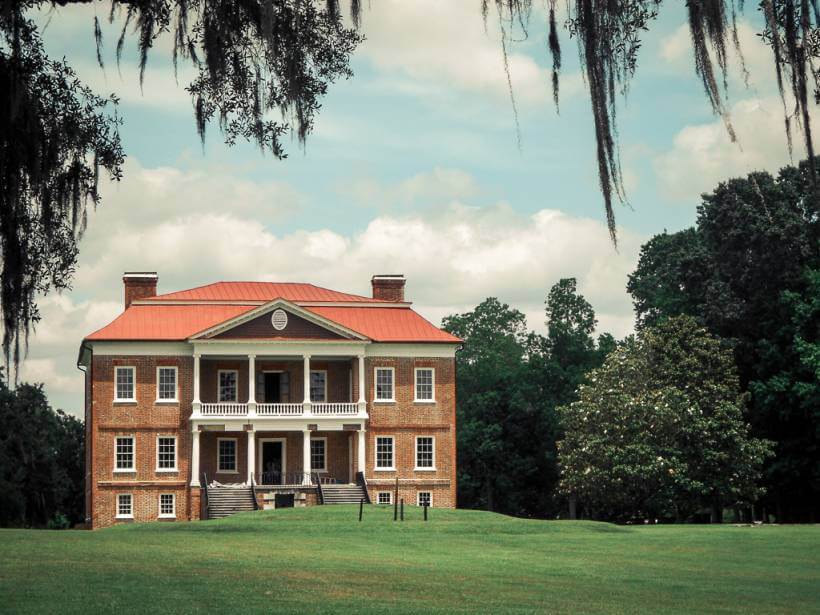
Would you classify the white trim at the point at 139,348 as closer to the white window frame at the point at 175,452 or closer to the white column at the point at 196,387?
the white column at the point at 196,387

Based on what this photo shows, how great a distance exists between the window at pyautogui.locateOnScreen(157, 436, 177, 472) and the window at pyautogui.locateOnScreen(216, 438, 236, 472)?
2087mm

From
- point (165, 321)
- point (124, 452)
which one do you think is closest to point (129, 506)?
point (124, 452)

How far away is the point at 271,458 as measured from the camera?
179 feet

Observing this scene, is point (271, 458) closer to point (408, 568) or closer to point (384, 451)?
point (384, 451)

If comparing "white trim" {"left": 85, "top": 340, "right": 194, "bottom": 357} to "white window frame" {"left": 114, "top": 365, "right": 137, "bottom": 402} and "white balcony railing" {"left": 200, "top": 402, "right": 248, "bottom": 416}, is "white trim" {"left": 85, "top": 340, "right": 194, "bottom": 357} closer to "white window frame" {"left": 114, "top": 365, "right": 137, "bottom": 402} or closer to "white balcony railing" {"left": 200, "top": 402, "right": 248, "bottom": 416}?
"white window frame" {"left": 114, "top": 365, "right": 137, "bottom": 402}

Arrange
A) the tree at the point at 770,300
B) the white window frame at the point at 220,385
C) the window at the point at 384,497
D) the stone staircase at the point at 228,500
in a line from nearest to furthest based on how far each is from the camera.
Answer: the stone staircase at the point at 228,500
the tree at the point at 770,300
the window at the point at 384,497
the white window frame at the point at 220,385

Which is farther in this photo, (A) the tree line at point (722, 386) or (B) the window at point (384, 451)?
(B) the window at point (384, 451)

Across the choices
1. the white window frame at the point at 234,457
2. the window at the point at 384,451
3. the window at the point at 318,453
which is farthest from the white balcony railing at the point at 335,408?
the white window frame at the point at 234,457

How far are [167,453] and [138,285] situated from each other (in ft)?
27.2

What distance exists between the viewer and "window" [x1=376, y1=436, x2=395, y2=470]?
53.5 meters

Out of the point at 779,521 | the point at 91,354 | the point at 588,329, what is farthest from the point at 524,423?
the point at 91,354

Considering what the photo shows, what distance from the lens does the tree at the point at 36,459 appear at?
2749 inches

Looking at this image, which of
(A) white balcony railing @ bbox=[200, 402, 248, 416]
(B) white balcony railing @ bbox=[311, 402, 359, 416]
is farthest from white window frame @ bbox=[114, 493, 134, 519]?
(B) white balcony railing @ bbox=[311, 402, 359, 416]

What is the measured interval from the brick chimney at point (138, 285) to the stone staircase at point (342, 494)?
1214 centimetres
